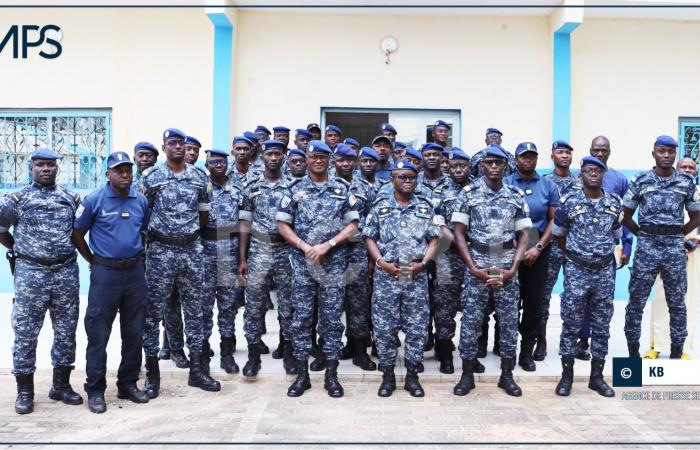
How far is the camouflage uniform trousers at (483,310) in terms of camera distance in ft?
16.1

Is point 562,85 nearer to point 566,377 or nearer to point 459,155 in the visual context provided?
point 459,155

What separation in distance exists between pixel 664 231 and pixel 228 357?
3.99 metres

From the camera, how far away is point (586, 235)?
16.1ft

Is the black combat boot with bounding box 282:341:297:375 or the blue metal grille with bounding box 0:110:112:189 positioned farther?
the blue metal grille with bounding box 0:110:112:189

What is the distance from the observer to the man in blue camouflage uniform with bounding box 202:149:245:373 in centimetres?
535

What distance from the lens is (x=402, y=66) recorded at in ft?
28.2

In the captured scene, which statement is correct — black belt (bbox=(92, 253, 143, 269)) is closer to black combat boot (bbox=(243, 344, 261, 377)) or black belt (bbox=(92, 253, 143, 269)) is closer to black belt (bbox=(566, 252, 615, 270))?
black combat boot (bbox=(243, 344, 261, 377))

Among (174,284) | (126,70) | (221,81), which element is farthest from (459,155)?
(126,70)

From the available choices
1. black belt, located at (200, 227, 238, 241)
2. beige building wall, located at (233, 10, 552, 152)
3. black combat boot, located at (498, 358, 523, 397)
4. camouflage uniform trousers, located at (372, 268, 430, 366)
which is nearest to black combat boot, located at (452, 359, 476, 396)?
black combat boot, located at (498, 358, 523, 397)

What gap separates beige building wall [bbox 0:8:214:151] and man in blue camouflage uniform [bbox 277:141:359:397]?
410 centimetres

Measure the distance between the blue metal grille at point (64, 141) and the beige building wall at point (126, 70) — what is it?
15 centimetres

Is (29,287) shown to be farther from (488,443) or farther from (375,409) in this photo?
(488,443)

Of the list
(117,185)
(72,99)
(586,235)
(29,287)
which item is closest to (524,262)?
(586,235)

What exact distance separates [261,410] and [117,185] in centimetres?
197
